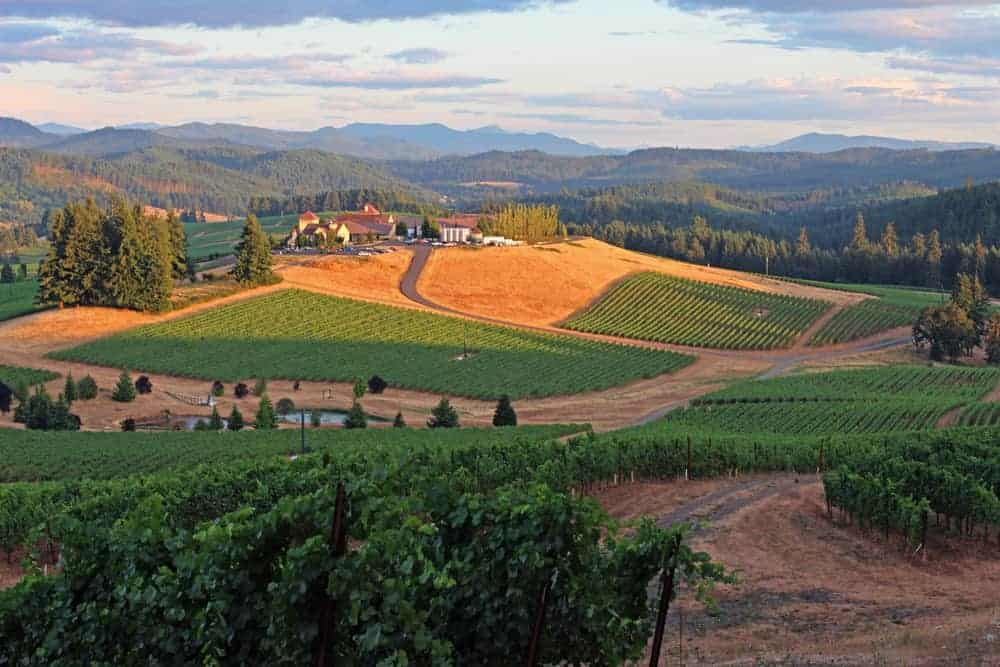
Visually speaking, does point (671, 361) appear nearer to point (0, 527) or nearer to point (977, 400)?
point (977, 400)

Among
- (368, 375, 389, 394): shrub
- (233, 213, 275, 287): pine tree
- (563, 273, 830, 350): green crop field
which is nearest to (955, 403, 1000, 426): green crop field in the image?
(563, 273, 830, 350): green crop field

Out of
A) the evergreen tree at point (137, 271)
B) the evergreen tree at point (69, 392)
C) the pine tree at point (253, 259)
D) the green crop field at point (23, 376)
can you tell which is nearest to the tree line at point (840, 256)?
the pine tree at point (253, 259)

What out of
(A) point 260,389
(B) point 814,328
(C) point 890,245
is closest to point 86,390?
(A) point 260,389

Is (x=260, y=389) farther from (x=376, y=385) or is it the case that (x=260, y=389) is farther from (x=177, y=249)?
(x=177, y=249)

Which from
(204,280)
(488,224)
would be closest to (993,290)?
(488,224)

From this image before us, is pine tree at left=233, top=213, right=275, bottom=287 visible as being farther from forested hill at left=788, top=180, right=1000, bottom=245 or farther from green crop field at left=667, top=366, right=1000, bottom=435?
forested hill at left=788, top=180, right=1000, bottom=245
